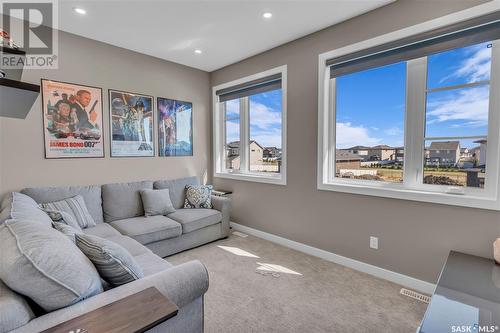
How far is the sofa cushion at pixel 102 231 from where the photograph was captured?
2462 millimetres

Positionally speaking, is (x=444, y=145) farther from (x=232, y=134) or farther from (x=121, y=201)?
(x=121, y=201)

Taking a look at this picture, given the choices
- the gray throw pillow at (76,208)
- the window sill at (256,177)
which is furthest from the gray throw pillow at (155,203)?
Answer: the window sill at (256,177)

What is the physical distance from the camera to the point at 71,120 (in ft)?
9.62

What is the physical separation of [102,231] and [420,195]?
316 centimetres

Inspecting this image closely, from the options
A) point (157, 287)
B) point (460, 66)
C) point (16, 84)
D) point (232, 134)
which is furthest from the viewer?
point (232, 134)

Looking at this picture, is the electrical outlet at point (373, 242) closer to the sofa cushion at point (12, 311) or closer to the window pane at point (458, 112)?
the window pane at point (458, 112)

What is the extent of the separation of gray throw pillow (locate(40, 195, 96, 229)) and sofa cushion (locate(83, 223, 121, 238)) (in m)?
0.08

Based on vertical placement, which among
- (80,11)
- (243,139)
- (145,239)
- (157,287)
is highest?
(80,11)

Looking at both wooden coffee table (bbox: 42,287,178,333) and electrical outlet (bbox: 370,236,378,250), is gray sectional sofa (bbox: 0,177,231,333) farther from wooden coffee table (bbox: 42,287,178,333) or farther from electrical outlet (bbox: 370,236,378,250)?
electrical outlet (bbox: 370,236,378,250)

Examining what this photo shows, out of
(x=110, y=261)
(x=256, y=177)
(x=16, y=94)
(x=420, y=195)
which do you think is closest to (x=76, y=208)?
(x=16, y=94)

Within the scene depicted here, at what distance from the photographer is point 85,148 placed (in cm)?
305

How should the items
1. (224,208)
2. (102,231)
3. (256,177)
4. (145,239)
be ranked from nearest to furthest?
1. (102,231)
2. (145,239)
3. (224,208)
4. (256,177)

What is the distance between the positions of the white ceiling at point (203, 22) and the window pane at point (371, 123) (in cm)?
69

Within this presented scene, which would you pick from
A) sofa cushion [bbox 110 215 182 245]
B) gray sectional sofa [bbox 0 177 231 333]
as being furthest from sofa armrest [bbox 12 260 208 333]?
sofa cushion [bbox 110 215 182 245]
